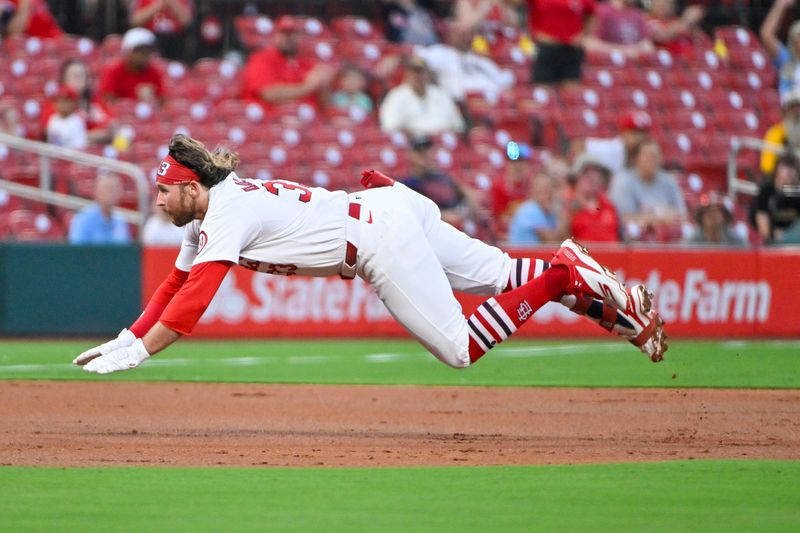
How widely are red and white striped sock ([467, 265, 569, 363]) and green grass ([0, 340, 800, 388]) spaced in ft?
10.6

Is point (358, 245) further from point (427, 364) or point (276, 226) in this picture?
point (427, 364)

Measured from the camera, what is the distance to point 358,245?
752 centimetres

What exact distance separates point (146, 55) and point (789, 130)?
26.7ft

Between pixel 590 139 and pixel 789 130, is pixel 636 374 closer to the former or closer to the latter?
pixel 590 139

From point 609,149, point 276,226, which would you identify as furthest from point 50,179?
point 276,226

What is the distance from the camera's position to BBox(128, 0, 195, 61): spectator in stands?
1722 cm

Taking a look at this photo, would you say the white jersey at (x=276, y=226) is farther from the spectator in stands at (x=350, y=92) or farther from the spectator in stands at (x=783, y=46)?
the spectator in stands at (x=783, y=46)

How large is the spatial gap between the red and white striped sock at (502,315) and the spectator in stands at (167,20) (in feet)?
34.6

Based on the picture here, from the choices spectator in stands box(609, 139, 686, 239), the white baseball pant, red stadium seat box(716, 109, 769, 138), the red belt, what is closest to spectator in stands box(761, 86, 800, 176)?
red stadium seat box(716, 109, 769, 138)

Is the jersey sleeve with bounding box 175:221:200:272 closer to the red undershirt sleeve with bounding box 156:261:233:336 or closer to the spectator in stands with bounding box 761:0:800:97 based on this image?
the red undershirt sleeve with bounding box 156:261:233:336

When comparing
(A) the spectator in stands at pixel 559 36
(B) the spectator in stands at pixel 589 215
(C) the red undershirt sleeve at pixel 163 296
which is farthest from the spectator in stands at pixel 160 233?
(C) the red undershirt sleeve at pixel 163 296

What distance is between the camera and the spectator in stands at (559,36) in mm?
17953

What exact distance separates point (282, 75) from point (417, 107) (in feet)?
5.45

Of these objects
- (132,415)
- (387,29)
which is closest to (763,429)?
(132,415)
